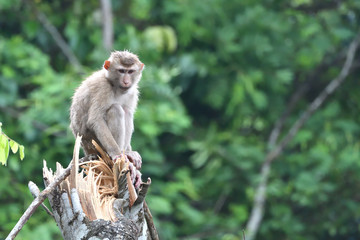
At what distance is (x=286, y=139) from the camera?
15.0 m

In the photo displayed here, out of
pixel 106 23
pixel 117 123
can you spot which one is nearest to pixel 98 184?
pixel 117 123

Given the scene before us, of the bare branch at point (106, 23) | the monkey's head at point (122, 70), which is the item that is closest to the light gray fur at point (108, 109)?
the monkey's head at point (122, 70)

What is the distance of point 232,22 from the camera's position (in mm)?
14922

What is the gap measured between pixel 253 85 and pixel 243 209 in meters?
2.51

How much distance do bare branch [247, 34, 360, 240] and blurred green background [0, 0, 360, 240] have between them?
0.18 m

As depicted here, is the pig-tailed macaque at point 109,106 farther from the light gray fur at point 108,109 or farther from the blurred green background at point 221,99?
the blurred green background at point 221,99

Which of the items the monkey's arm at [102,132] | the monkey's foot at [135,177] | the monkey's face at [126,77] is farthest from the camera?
the monkey's face at [126,77]

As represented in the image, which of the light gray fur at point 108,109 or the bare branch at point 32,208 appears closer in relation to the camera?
the bare branch at point 32,208

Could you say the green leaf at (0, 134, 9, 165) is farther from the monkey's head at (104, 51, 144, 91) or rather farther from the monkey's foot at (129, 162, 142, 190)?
the monkey's head at (104, 51, 144, 91)

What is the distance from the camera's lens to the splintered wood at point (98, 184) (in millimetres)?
5293

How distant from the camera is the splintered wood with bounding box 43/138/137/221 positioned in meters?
5.29

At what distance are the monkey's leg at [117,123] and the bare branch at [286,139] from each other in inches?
271

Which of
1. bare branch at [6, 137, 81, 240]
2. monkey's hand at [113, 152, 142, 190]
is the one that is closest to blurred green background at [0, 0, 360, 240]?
monkey's hand at [113, 152, 142, 190]

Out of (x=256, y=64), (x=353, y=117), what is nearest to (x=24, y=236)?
(x=256, y=64)
